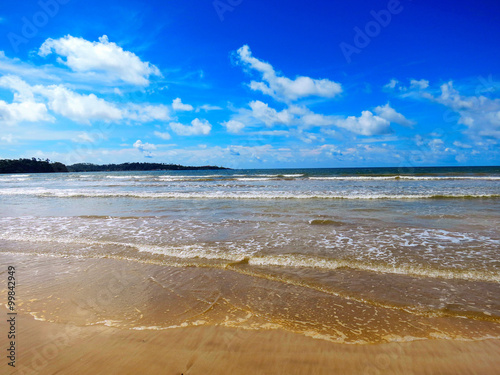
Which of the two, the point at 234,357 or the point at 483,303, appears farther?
the point at 483,303

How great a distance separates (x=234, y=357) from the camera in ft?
9.87

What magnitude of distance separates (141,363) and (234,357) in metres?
1.03

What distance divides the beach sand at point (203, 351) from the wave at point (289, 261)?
2138 mm

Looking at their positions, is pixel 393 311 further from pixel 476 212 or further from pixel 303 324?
pixel 476 212

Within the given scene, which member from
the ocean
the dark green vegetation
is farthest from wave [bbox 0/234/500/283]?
the dark green vegetation

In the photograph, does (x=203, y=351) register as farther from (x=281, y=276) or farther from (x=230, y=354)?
(x=281, y=276)

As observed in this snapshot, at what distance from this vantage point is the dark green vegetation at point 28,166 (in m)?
131

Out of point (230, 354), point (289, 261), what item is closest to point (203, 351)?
point (230, 354)

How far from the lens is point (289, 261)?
600cm

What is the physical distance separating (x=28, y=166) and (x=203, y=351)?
17386cm

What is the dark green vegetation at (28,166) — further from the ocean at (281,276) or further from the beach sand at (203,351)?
the beach sand at (203,351)

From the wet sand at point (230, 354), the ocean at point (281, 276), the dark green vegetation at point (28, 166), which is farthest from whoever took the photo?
the dark green vegetation at point (28, 166)

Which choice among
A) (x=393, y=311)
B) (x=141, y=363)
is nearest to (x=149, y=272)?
(x=141, y=363)

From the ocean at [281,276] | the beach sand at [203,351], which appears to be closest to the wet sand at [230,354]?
the beach sand at [203,351]
